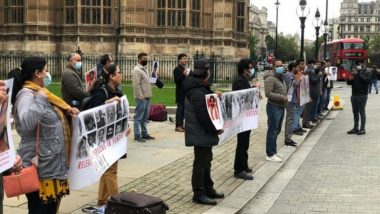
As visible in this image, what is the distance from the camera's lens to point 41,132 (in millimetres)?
4816

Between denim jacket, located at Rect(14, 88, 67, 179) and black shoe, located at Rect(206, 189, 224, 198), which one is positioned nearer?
denim jacket, located at Rect(14, 88, 67, 179)

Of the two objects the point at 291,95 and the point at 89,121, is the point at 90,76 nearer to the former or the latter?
the point at 291,95

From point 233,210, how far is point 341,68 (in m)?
46.0

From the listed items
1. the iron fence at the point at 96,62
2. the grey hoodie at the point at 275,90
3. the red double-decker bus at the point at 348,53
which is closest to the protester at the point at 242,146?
the grey hoodie at the point at 275,90

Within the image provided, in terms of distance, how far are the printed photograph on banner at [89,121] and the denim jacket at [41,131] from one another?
3.23ft

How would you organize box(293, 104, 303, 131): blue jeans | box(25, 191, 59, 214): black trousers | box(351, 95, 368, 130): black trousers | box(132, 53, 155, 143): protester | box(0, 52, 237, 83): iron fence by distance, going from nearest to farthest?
box(25, 191, 59, 214): black trousers, box(132, 53, 155, 143): protester, box(293, 104, 303, 131): blue jeans, box(351, 95, 368, 130): black trousers, box(0, 52, 237, 83): iron fence

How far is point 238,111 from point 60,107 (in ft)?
15.9

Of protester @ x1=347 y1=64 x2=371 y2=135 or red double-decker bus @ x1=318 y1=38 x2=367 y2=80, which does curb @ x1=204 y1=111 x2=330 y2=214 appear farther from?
red double-decker bus @ x1=318 y1=38 x2=367 y2=80

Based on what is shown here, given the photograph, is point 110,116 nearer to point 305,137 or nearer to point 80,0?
point 305,137

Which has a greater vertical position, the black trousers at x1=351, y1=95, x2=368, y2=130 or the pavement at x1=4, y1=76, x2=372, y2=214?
the black trousers at x1=351, y1=95, x2=368, y2=130

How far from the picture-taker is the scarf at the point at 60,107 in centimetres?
482

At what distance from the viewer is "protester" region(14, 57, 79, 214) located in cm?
473

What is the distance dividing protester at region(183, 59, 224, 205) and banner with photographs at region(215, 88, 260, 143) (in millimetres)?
922

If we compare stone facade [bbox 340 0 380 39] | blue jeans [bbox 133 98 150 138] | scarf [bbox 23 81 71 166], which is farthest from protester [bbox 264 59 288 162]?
stone facade [bbox 340 0 380 39]
